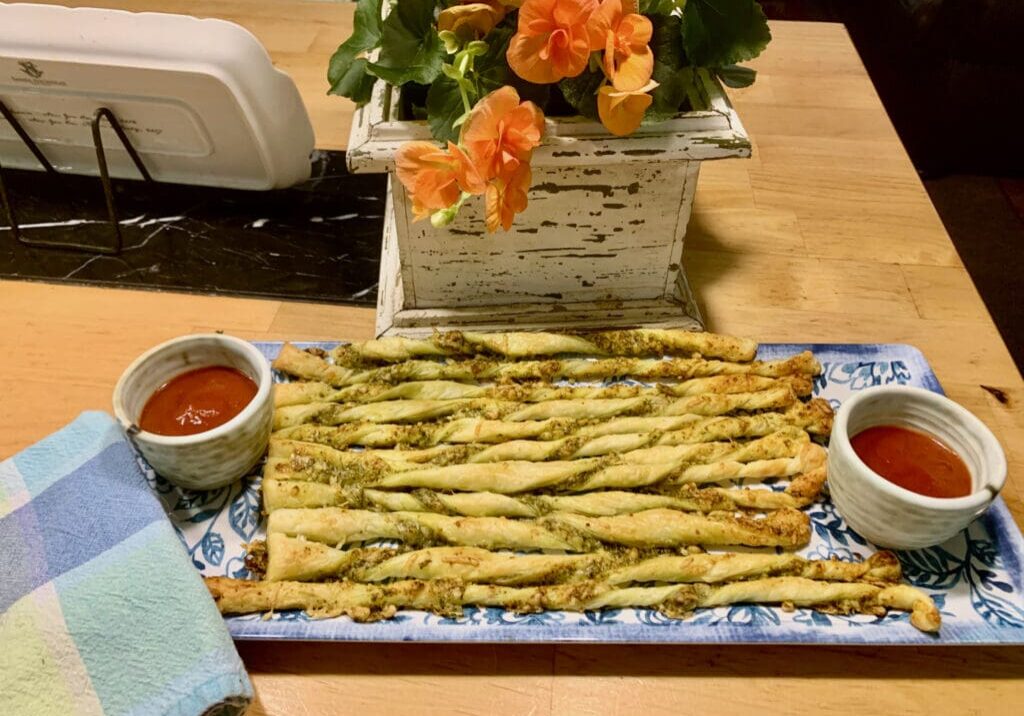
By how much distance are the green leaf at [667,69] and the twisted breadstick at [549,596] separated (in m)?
0.48

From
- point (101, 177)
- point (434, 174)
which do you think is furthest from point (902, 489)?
point (101, 177)

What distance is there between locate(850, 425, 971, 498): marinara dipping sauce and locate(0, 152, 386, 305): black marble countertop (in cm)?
63

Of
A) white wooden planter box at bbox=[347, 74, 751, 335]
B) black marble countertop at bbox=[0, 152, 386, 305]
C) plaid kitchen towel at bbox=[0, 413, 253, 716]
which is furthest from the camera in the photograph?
black marble countertop at bbox=[0, 152, 386, 305]

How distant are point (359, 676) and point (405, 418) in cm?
27

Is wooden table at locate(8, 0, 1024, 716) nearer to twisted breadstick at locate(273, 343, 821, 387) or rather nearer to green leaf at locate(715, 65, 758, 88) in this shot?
twisted breadstick at locate(273, 343, 821, 387)

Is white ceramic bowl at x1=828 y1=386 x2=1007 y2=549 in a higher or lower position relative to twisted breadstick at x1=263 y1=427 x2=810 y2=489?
higher

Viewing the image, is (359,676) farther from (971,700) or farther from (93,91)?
(93,91)

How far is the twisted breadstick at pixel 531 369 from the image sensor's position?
2.90 ft

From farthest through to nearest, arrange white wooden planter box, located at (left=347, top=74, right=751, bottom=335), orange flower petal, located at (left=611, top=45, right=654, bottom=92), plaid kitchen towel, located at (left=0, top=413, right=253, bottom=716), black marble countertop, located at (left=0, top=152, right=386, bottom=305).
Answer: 1. black marble countertop, located at (left=0, top=152, right=386, bottom=305)
2. white wooden planter box, located at (left=347, top=74, right=751, bottom=335)
3. orange flower petal, located at (left=611, top=45, right=654, bottom=92)
4. plaid kitchen towel, located at (left=0, top=413, right=253, bottom=716)

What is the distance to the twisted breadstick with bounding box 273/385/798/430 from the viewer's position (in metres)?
0.84

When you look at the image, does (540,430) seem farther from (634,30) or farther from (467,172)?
(634,30)

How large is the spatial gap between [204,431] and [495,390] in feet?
1.01

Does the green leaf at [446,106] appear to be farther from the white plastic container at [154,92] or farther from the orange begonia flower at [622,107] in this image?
the white plastic container at [154,92]

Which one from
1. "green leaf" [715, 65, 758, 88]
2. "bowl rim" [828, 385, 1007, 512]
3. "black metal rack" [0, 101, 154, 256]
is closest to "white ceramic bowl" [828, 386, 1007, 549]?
"bowl rim" [828, 385, 1007, 512]
